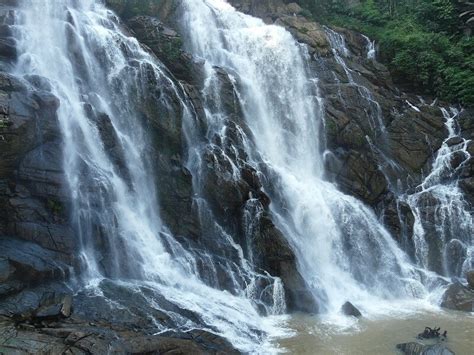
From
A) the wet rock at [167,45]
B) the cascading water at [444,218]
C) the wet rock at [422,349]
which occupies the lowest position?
the wet rock at [422,349]

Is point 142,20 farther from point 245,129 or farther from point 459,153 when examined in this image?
point 459,153

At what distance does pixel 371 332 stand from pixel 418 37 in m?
21.9

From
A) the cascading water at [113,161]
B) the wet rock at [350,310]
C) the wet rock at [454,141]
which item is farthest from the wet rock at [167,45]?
the wet rock at [454,141]

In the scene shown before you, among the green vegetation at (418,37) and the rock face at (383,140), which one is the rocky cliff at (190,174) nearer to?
the rock face at (383,140)

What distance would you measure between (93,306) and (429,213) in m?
16.4

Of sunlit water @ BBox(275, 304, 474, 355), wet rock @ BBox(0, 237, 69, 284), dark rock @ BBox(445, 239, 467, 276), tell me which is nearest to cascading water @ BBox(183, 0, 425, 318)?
sunlit water @ BBox(275, 304, 474, 355)

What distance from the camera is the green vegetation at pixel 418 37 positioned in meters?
27.9

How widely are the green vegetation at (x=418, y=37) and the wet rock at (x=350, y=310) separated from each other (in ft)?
54.1

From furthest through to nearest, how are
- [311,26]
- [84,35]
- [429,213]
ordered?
[311,26], [429,213], [84,35]

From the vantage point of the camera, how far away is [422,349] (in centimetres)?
1250

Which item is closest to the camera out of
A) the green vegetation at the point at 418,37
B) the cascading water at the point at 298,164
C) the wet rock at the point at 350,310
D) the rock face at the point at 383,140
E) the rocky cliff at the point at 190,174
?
the rocky cliff at the point at 190,174

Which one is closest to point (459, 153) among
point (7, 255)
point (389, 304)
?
point (389, 304)

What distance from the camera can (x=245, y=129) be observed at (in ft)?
73.0

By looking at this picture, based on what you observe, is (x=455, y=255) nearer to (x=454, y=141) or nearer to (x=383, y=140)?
(x=454, y=141)
